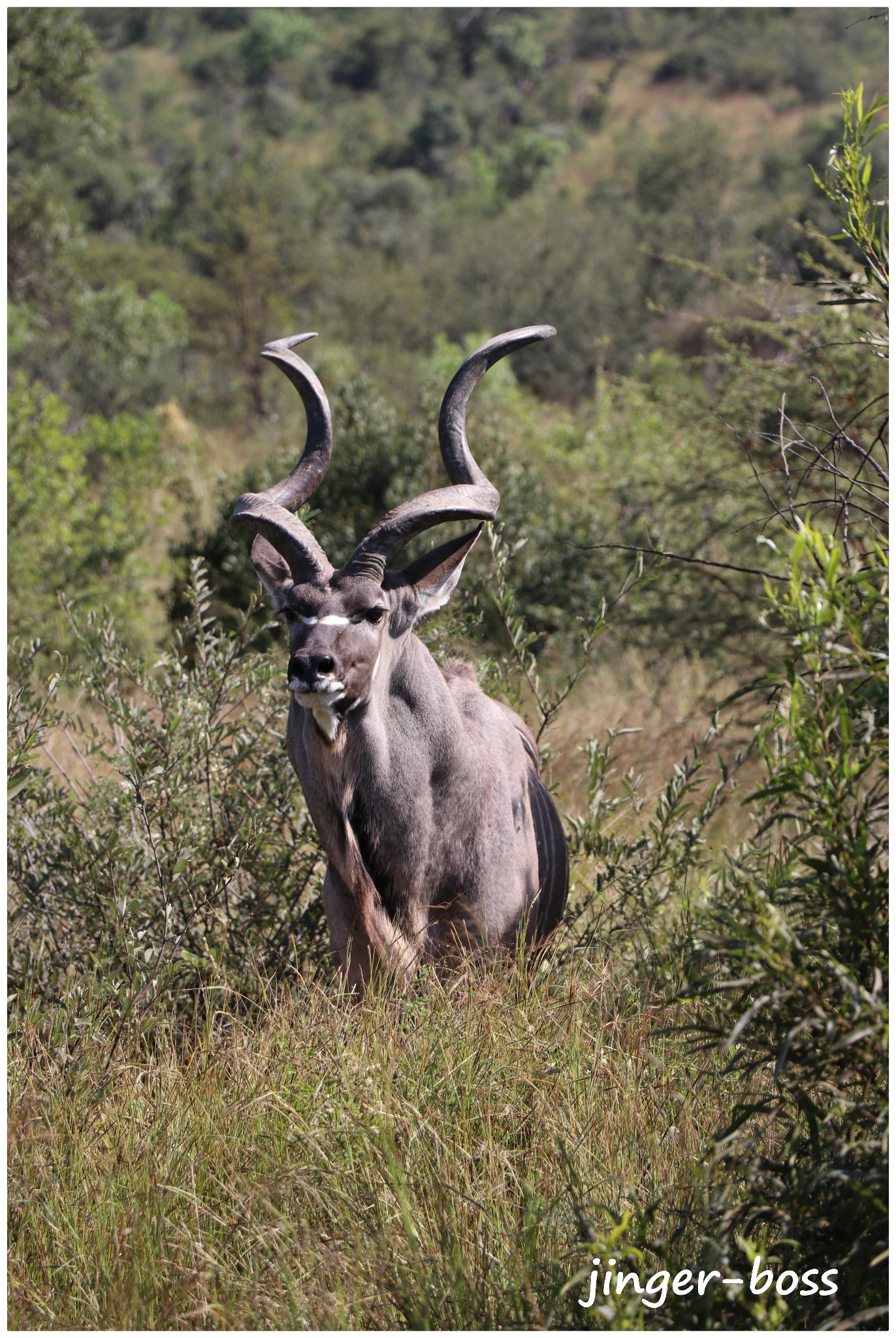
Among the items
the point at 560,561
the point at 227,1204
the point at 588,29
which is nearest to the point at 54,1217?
the point at 227,1204

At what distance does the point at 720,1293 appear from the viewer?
268cm

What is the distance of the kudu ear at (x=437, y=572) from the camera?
4301mm

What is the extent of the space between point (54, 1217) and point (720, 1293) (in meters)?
1.73

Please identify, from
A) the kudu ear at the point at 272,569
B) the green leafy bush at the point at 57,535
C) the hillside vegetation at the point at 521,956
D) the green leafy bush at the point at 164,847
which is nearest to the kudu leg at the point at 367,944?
the hillside vegetation at the point at 521,956

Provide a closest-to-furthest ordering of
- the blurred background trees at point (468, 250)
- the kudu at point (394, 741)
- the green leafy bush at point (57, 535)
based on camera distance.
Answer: the kudu at point (394, 741), the blurred background trees at point (468, 250), the green leafy bush at point (57, 535)

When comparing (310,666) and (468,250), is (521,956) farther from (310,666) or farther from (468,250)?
(468,250)

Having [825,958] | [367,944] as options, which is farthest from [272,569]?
[825,958]

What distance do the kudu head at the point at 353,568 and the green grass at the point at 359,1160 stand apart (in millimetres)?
1033

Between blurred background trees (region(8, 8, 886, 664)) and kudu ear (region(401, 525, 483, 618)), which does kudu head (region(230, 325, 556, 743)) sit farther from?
blurred background trees (region(8, 8, 886, 664))

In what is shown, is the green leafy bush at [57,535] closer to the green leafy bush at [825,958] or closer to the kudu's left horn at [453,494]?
the kudu's left horn at [453,494]

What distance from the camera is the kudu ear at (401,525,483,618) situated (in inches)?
169

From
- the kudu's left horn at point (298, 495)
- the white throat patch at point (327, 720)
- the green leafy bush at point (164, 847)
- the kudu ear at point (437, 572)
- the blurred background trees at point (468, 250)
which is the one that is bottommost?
the blurred background trees at point (468, 250)

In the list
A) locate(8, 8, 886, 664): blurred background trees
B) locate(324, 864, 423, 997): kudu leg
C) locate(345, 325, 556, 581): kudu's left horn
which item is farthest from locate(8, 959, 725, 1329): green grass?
locate(8, 8, 886, 664): blurred background trees

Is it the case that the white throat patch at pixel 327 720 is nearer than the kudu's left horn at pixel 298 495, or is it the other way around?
the white throat patch at pixel 327 720
